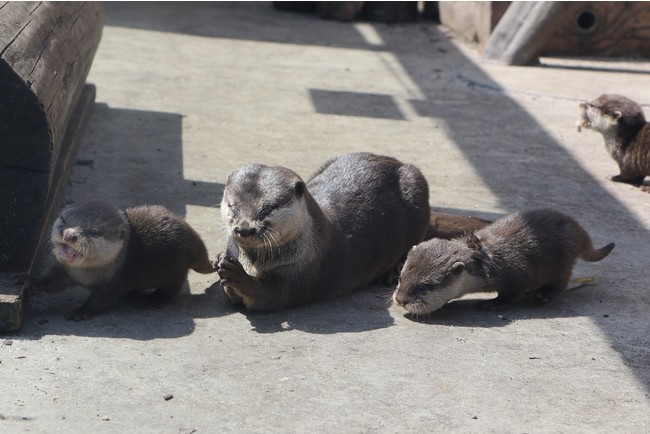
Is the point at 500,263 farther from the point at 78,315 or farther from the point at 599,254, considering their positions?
the point at 78,315

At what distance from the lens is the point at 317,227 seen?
4559 millimetres

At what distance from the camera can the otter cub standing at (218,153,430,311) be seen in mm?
4316

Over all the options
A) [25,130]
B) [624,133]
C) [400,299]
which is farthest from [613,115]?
[25,130]

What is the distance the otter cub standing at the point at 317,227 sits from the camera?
432 centimetres

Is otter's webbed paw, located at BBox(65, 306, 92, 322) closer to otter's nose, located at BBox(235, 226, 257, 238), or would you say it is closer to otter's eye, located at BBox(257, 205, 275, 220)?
otter's nose, located at BBox(235, 226, 257, 238)

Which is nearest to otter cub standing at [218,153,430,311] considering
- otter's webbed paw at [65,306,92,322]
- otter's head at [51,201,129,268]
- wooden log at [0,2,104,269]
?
otter's head at [51,201,129,268]

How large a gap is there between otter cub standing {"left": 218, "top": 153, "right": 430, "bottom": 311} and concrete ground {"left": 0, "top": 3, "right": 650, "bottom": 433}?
126 millimetres

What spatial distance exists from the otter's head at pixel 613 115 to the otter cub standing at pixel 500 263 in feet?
7.85

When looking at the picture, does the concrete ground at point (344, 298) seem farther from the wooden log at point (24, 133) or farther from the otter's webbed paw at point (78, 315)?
the wooden log at point (24, 133)

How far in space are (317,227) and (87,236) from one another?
995 millimetres

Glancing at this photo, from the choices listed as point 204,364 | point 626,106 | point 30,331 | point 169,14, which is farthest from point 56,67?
point 169,14

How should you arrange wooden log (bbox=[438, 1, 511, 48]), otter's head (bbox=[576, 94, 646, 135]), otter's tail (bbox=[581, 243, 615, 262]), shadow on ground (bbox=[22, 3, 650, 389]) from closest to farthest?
shadow on ground (bbox=[22, 3, 650, 389]), otter's tail (bbox=[581, 243, 615, 262]), otter's head (bbox=[576, 94, 646, 135]), wooden log (bbox=[438, 1, 511, 48])

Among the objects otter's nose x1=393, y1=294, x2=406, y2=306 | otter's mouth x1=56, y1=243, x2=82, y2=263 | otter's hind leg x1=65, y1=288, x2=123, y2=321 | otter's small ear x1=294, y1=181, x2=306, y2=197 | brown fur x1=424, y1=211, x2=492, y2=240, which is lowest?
otter's hind leg x1=65, y1=288, x2=123, y2=321

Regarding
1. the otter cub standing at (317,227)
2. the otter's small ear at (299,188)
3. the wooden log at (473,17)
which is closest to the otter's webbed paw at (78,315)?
the otter cub standing at (317,227)
